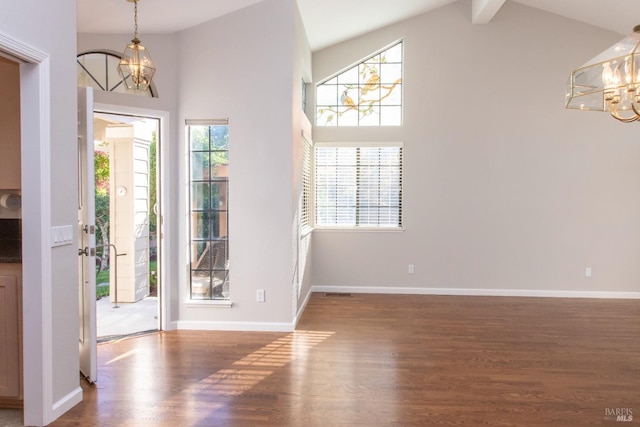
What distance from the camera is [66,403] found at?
2.62 m

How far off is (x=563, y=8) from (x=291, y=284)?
16.1 ft

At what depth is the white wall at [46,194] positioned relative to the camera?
7.76 feet

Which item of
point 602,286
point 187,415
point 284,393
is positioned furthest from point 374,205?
point 187,415

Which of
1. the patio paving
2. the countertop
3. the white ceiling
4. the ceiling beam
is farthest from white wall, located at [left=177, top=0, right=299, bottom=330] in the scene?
the ceiling beam

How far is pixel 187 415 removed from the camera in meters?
2.59

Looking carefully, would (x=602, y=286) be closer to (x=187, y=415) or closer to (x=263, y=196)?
(x=263, y=196)

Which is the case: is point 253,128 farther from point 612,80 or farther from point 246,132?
point 612,80

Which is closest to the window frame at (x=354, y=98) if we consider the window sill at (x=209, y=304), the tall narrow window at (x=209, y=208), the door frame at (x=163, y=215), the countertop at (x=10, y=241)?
the tall narrow window at (x=209, y=208)

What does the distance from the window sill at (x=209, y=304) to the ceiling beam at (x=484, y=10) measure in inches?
180

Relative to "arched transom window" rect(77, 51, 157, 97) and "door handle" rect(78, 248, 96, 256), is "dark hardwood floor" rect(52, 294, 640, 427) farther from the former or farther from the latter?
"arched transom window" rect(77, 51, 157, 97)

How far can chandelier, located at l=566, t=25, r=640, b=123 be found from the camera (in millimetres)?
2844

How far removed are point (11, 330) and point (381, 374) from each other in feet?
7.95

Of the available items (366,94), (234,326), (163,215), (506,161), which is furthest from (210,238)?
(506,161)

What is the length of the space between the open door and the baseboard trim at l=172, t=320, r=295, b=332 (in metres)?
1.28
